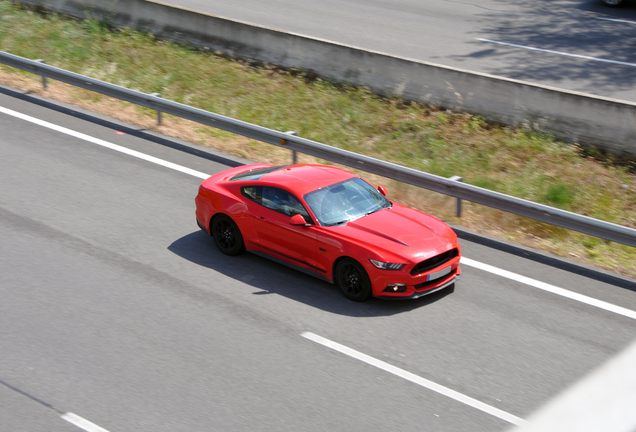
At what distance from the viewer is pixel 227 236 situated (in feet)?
29.6

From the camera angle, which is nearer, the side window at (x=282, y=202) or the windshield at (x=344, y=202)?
the windshield at (x=344, y=202)

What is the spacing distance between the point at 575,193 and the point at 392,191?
3.50m

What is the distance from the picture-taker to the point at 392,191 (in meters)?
11.8

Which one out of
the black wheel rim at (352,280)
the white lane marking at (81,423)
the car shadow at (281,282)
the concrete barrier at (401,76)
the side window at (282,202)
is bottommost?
the white lane marking at (81,423)

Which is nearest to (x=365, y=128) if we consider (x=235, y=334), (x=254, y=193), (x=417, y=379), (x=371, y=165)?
(x=371, y=165)

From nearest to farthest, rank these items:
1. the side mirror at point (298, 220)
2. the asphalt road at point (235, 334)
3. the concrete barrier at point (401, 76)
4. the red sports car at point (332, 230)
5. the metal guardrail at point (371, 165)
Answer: the asphalt road at point (235, 334) < the red sports car at point (332, 230) < the side mirror at point (298, 220) < the metal guardrail at point (371, 165) < the concrete barrier at point (401, 76)

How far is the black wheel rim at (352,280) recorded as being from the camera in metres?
7.89

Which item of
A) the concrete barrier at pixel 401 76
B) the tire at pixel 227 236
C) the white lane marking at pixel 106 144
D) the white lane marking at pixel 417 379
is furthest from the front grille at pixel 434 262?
the concrete barrier at pixel 401 76

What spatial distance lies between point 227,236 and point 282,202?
1.02 meters

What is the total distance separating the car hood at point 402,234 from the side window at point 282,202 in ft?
2.19

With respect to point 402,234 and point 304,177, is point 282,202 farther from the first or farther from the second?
point 402,234

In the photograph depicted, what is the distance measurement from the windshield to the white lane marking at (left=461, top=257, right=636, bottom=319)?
1.52 m

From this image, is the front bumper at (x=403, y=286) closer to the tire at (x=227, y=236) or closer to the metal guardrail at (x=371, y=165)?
the tire at (x=227, y=236)

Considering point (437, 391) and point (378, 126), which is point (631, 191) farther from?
point (437, 391)
